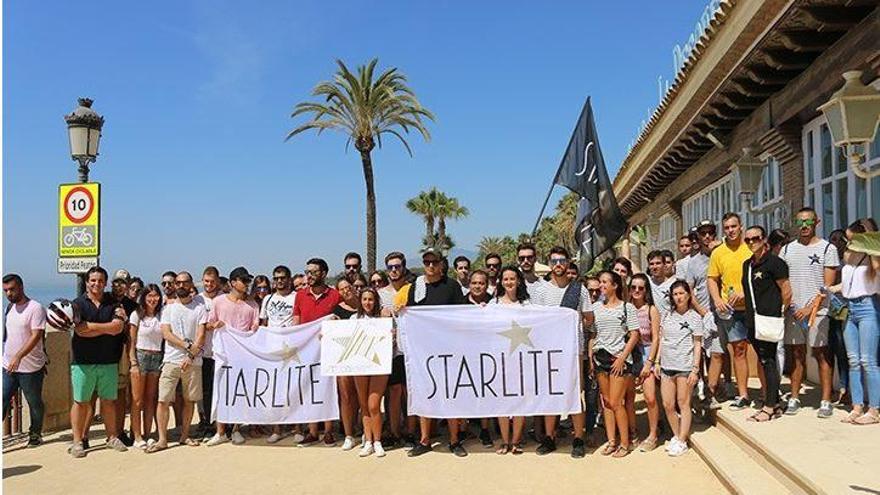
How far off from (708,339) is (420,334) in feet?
9.55

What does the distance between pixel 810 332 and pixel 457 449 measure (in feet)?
11.6

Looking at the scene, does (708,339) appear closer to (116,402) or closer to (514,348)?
(514,348)

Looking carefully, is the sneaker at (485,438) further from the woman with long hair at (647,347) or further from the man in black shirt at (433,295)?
the woman with long hair at (647,347)

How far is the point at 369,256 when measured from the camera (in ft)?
86.4

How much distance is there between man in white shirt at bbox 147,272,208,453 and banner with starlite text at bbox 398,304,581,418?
2.23m

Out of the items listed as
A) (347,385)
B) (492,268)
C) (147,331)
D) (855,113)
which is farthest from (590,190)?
(147,331)

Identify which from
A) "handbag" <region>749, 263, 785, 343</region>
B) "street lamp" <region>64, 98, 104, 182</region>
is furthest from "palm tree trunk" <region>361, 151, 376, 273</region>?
"handbag" <region>749, 263, 785, 343</region>

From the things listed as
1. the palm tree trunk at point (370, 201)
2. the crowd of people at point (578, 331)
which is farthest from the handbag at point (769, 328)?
the palm tree trunk at point (370, 201)

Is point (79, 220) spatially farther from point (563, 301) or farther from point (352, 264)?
point (563, 301)

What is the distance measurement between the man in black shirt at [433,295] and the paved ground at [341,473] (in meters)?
0.18

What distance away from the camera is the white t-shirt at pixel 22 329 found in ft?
24.1

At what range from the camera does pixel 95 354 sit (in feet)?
23.0

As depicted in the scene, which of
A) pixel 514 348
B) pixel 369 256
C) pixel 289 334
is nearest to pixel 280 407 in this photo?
pixel 289 334

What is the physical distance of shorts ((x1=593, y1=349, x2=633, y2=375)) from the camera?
20.7 feet
